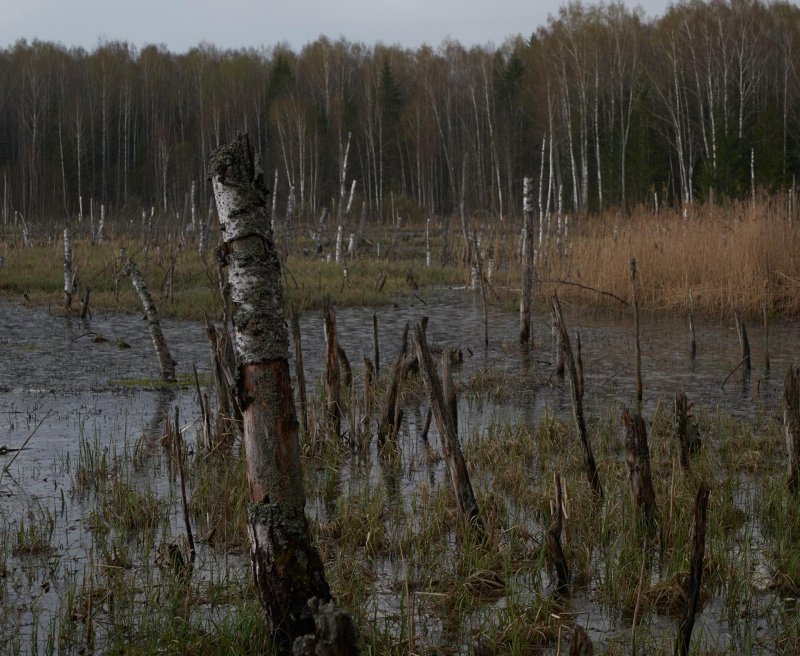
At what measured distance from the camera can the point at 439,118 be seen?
46.0 metres

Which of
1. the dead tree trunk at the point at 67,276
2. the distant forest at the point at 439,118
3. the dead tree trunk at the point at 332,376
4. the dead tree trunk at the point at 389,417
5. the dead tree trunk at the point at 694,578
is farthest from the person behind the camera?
the distant forest at the point at 439,118

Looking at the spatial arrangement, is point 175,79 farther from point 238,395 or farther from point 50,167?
point 238,395

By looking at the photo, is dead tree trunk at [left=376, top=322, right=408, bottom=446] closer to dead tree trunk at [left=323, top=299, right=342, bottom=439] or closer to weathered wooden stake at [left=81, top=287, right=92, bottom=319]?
dead tree trunk at [left=323, top=299, right=342, bottom=439]

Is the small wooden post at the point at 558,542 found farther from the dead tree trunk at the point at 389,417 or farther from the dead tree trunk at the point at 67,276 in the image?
the dead tree trunk at the point at 67,276

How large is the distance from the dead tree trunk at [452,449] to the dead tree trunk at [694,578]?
4.19ft

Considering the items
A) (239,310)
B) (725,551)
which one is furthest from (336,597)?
(725,551)

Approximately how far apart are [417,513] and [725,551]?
1.59 m

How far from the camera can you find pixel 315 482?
560 cm

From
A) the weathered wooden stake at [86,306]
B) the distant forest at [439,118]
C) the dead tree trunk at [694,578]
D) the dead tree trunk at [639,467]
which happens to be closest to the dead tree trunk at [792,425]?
the dead tree trunk at [639,467]

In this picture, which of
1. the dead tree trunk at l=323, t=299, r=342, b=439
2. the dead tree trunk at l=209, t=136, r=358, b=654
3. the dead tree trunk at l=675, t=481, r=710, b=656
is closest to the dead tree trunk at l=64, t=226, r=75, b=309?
the dead tree trunk at l=323, t=299, r=342, b=439

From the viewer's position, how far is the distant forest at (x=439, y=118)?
117 ft

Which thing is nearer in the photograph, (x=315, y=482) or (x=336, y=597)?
(x=336, y=597)

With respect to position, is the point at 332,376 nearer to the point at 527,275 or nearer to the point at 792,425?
the point at 792,425

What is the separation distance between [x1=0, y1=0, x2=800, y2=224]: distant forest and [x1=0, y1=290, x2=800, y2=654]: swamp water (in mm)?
19802
